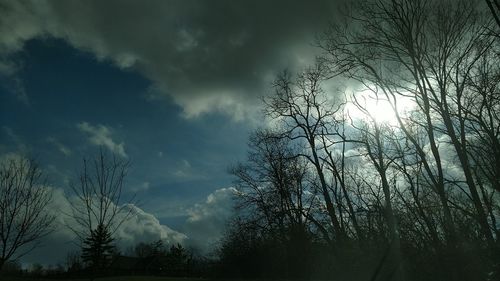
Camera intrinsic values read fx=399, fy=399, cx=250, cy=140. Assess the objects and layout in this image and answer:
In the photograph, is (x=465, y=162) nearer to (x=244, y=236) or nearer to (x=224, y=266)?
(x=244, y=236)

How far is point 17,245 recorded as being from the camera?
12.6 metres

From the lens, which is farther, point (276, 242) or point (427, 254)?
point (276, 242)

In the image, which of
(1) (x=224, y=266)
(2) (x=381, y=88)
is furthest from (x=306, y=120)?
(1) (x=224, y=266)

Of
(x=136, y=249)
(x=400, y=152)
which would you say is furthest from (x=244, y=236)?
Result: (x=136, y=249)

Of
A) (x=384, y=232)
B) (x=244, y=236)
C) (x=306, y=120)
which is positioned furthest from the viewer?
(x=244, y=236)

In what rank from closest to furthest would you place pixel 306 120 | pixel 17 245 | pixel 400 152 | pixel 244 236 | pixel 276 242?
pixel 17 245, pixel 400 152, pixel 306 120, pixel 276 242, pixel 244 236

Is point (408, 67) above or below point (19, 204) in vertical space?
above

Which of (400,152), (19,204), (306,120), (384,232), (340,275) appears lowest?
(340,275)

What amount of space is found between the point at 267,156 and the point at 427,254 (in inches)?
619

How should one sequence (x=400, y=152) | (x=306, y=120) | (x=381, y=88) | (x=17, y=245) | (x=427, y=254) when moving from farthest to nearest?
1. (x=306, y=120)
2. (x=400, y=152)
3. (x=381, y=88)
4. (x=427, y=254)
5. (x=17, y=245)

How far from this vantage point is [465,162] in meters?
13.2

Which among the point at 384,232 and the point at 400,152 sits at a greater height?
the point at 400,152

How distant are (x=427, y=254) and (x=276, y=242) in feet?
46.5

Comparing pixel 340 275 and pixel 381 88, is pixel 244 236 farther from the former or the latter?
pixel 381 88
